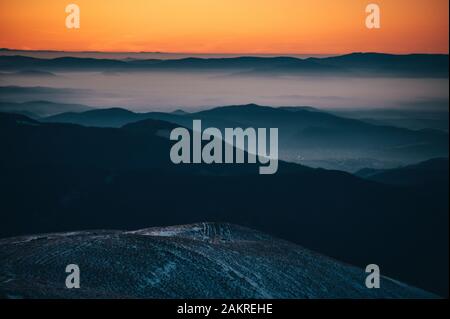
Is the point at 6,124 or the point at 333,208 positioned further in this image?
the point at 6,124

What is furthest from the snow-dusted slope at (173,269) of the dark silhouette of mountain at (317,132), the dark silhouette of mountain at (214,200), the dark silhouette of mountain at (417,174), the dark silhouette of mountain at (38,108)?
the dark silhouette of mountain at (317,132)

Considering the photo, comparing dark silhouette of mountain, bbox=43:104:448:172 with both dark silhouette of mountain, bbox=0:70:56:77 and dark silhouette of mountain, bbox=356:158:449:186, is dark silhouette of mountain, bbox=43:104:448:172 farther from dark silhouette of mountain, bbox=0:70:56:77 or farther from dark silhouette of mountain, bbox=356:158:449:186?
dark silhouette of mountain, bbox=356:158:449:186

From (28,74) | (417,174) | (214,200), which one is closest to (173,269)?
(214,200)

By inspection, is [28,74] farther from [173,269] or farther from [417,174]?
[173,269]

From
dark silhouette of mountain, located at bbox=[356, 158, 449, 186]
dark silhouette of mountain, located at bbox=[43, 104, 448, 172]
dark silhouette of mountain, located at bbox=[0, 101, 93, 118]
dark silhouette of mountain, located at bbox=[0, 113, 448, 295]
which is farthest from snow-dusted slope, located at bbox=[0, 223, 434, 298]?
dark silhouette of mountain, located at bbox=[43, 104, 448, 172]

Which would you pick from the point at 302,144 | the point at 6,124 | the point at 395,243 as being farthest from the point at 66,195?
the point at 302,144
